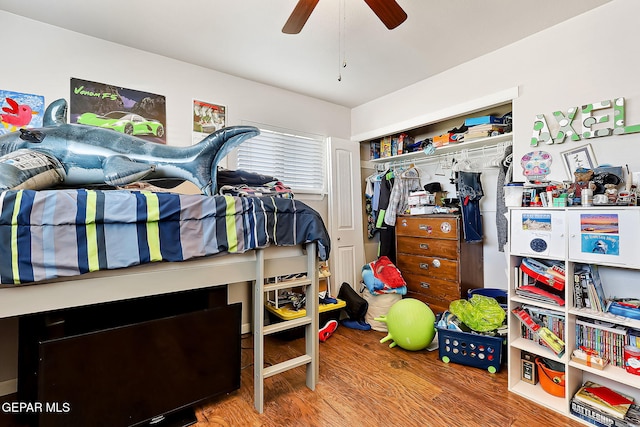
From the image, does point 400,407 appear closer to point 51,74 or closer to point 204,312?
point 204,312

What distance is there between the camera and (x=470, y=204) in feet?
9.95

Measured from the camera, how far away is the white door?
3.53 metres

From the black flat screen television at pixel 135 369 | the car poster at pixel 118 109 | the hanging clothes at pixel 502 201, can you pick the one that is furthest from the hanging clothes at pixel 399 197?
the car poster at pixel 118 109

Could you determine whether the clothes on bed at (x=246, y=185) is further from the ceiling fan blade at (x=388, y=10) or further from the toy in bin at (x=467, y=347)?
the toy in bin at (x=467, y=347)

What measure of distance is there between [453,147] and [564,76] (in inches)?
42.5

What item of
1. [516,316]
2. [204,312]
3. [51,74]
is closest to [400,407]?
[516,316]

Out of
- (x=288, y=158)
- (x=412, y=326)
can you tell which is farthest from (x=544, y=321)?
(x=288, y=158)

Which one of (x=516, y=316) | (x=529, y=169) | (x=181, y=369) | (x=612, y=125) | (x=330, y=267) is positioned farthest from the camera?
(x=330, y=267)

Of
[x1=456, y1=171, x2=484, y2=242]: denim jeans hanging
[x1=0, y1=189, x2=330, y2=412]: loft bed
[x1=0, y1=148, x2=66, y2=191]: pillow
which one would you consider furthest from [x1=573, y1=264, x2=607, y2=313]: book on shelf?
[x1=0, y1=148, x2=66, y2=191]: pillow

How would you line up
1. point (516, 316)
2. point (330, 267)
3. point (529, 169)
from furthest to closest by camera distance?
point (330, 267) < point (529, 169) < point (516, 316)

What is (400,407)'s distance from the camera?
72.5 inches

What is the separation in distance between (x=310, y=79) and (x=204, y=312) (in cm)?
238

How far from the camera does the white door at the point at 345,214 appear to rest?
3.53 m

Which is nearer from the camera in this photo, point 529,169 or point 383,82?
point 529,169
